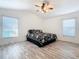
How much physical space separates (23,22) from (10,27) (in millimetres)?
1197

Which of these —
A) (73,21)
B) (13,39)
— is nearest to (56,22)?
(73,21)

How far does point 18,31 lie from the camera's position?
6520mm

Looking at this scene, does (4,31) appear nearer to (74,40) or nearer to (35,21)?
(35,21)

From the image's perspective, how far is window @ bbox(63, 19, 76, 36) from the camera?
6004 mm

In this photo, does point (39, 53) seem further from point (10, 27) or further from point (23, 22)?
point (23, 22)

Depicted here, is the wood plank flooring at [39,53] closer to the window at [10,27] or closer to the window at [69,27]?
the window at [10,27]

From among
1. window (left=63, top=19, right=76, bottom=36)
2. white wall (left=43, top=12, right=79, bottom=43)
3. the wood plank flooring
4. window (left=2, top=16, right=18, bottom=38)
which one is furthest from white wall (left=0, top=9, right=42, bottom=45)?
window (left=63, top=19, right=76, bottom=36)

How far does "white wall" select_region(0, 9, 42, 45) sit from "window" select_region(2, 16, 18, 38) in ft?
0.92

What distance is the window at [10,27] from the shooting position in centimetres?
575

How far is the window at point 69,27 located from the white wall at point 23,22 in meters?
2.50

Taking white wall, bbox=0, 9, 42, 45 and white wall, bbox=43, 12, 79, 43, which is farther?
white wall, bbox=43, 12, 79, 43


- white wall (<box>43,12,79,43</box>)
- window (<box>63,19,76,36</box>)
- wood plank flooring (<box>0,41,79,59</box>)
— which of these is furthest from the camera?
window (<box>63,19,76,36</box>)

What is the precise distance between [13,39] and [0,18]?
1730 mm

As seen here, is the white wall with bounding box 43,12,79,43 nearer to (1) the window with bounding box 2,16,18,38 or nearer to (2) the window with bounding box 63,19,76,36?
(2) the window with bounding box 63,19,76,36
